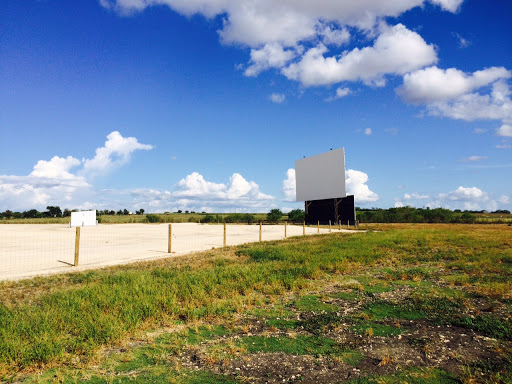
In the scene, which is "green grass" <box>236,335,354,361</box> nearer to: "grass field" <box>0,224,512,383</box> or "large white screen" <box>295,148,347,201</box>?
"grass field" <box>0,224,512,383</box>

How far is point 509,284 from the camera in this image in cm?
984

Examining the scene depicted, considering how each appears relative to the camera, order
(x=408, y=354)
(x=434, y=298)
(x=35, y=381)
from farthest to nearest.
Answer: (x=434, y=298), (x=408, y=354), (x=35, y=381)

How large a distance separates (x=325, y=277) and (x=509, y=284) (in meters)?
5.59

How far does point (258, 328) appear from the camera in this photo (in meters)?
6.62

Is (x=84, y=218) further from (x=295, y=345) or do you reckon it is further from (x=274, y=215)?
(x=295, y=345)

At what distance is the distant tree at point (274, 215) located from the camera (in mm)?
74125

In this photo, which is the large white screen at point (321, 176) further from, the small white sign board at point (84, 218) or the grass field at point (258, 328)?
the grass field at point (258, 328)

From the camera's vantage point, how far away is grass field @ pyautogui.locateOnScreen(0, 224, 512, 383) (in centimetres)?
484

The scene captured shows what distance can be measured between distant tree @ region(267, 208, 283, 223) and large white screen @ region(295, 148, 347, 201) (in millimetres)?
16203

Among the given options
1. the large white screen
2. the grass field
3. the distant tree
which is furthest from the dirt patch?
the distant tree

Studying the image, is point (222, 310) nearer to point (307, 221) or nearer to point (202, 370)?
point (202, 370)

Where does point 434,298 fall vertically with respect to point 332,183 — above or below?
below

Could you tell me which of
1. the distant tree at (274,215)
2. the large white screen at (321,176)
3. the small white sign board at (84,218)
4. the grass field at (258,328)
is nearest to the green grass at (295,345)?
the grass field at (258,328)

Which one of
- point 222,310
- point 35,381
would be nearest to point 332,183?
point 222,310
